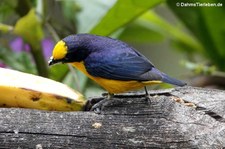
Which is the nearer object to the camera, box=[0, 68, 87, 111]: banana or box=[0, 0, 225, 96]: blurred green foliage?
box=[0, 68, 87, 111]: banana

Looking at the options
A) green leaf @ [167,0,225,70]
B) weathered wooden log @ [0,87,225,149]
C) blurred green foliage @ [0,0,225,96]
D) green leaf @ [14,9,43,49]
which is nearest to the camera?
weathered wooden log @ [0,87,225,149]

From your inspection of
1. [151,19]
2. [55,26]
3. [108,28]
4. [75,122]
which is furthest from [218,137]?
[151,19]

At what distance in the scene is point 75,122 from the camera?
1.36m

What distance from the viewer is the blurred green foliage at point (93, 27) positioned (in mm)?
2240

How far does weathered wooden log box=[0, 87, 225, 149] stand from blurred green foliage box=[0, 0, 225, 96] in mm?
788

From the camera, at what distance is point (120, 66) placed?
1.51m

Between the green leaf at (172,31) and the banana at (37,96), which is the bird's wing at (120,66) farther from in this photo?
the green leaf at (172,31)

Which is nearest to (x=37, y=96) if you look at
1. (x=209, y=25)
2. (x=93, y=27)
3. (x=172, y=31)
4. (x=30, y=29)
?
(x=30, y=29)

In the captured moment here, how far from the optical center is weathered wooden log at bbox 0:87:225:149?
1.30 metres

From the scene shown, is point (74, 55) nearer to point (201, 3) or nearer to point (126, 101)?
point (126, 101)

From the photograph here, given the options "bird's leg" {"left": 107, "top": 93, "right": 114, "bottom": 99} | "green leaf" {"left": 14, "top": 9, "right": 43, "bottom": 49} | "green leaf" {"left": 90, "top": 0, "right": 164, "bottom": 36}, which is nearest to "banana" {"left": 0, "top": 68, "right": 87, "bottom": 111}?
"bird's leg" {"left": 107, "top": 93, "right": 114, "bottom": 99}

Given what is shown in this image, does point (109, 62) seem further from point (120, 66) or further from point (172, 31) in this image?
point (172, 31)

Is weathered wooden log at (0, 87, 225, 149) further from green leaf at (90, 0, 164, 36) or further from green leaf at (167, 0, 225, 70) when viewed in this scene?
green leaf at (167, 0, 225, 70)

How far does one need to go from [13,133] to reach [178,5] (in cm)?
158
